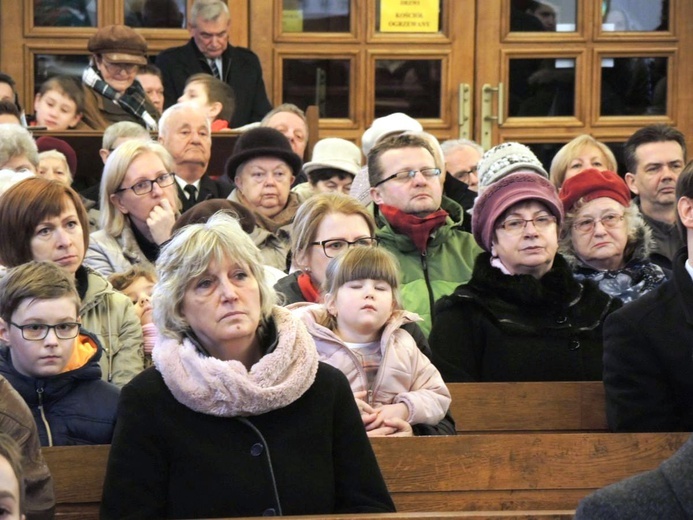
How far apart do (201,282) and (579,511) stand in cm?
163

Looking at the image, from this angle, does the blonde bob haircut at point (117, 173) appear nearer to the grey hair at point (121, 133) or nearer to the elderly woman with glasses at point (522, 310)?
the grey hair at point (121, 133)

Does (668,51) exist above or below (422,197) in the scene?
above

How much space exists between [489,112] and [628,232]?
4.25m

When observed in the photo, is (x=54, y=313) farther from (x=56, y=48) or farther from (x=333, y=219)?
(x=56, y=48)

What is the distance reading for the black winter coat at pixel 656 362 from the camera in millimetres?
3932

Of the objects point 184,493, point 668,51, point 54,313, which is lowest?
point 184,493

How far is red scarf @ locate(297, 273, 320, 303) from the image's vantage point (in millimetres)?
4523

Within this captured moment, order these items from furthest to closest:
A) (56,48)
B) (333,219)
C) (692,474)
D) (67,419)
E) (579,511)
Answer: (56,48), (333,219), (67,419), (579,511), (692,474)

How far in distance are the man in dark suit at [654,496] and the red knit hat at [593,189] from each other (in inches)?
140

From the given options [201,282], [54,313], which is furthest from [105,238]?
[201,282]

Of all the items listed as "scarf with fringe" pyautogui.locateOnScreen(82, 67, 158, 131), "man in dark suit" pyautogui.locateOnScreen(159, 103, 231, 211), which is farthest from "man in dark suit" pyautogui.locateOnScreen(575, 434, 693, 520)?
"scarf with fringe" pyautogui.locateOnScreen(82, 67, 158, 131)

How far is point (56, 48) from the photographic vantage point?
9.06 meters

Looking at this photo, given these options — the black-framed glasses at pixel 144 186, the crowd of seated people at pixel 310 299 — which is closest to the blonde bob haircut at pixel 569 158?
the crowd of seated people at pixel 310 299

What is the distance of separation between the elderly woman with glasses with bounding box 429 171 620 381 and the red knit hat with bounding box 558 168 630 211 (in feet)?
1.94
